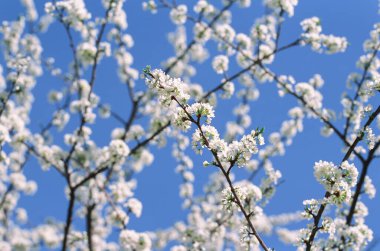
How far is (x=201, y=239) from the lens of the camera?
30.6ft

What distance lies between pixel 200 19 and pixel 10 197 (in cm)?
647

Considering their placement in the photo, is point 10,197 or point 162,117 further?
point 10,197

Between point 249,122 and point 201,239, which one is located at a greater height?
point 249,122

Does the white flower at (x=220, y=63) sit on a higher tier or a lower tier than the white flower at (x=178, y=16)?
lower

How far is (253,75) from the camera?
991 centimetres

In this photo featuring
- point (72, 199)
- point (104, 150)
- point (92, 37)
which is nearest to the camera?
point (72, 199)

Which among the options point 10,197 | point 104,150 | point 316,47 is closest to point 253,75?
point 316,47

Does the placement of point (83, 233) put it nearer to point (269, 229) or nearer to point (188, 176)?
point (188, 176)

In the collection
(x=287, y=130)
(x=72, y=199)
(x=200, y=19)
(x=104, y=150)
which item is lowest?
(x=72, y=199)

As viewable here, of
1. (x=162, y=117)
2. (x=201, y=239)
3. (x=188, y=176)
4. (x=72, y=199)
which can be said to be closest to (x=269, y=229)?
(x=188, y=176)

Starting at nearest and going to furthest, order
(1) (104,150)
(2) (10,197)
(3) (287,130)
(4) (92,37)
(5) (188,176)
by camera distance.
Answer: (1) (104,150) → (4) (92,37) → (2) (10,197) → (3) (287,130) → (5) (188,176)

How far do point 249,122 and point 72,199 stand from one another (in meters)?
6.49

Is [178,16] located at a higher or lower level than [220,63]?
higher

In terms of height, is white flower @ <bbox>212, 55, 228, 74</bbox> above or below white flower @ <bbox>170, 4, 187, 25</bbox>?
below
